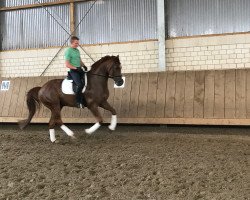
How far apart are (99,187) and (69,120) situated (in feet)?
19.6

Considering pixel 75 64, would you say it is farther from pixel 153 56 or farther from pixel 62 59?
pixel 62 59

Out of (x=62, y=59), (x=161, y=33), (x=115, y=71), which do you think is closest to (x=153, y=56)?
(x=161, y=33)

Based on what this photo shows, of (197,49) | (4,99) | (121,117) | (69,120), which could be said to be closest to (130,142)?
(121,117)

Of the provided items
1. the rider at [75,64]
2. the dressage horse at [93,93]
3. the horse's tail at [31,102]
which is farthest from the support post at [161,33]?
the horse's tail at [31,102]

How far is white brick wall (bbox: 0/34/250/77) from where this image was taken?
427 inches

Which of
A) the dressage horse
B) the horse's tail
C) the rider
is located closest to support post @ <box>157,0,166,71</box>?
the dressage horse

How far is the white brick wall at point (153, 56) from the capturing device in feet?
35.6

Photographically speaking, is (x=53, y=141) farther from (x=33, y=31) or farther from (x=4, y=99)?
(x=33, y=31)

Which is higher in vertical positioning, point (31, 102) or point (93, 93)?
point (93, 93)

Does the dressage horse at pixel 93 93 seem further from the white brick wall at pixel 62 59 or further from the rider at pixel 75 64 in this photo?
the white brick wall at pixel 62 59

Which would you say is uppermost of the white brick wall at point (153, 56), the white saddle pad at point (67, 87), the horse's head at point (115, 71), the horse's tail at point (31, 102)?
the white brick wall at point (153, 56)

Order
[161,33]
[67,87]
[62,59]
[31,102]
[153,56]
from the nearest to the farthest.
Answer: [67,87], [31,102], [161,33], [153,56], [62,59]

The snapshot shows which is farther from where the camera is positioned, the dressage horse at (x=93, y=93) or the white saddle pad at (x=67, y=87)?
the white saddle pad at (x=67, y=87)

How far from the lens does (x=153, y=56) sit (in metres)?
11.7
